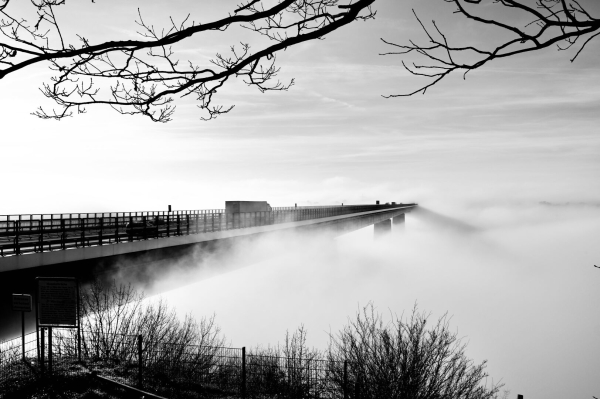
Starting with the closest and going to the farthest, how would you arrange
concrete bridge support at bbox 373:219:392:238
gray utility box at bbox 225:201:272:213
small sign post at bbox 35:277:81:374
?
small sign post at bbox 35:277:81:374, gray utility box at bbox 225:201:272:213, concrete bridge support at bbox 373:219:392:238

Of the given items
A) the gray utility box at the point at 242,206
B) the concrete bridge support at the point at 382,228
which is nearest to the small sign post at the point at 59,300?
the gray utility box at the point at 242,206

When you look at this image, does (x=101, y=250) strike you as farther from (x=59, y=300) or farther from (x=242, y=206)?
(x=242, y=206)

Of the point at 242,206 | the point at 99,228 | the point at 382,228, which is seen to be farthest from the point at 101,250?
the point at 382,228

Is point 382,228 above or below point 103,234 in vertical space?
below

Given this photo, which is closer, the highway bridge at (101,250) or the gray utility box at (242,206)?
the highway bridge at (101,250)

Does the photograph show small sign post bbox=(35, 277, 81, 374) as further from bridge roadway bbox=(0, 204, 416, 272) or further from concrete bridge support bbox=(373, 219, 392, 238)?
concrete bridge support bbox=(373, 219, 392, 238)

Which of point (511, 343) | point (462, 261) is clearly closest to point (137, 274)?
point (511, 343)

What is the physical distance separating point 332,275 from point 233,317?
27.8 meters

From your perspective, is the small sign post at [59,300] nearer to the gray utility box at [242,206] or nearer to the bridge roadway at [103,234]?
the bridge roadway at [103,234]

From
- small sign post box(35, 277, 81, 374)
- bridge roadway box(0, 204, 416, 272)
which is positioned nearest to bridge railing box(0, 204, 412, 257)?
bridge roadway box(0, 204, 416, 272)

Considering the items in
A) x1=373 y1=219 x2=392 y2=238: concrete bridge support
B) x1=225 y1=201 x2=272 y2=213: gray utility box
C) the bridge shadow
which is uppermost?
x1=225 y1=201 x2=272 y2=213: gray utility box

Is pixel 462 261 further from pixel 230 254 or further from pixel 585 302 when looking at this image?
pixel 230 254

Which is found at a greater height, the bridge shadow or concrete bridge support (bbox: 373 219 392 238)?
the bridge shadow

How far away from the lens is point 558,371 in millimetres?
84875
